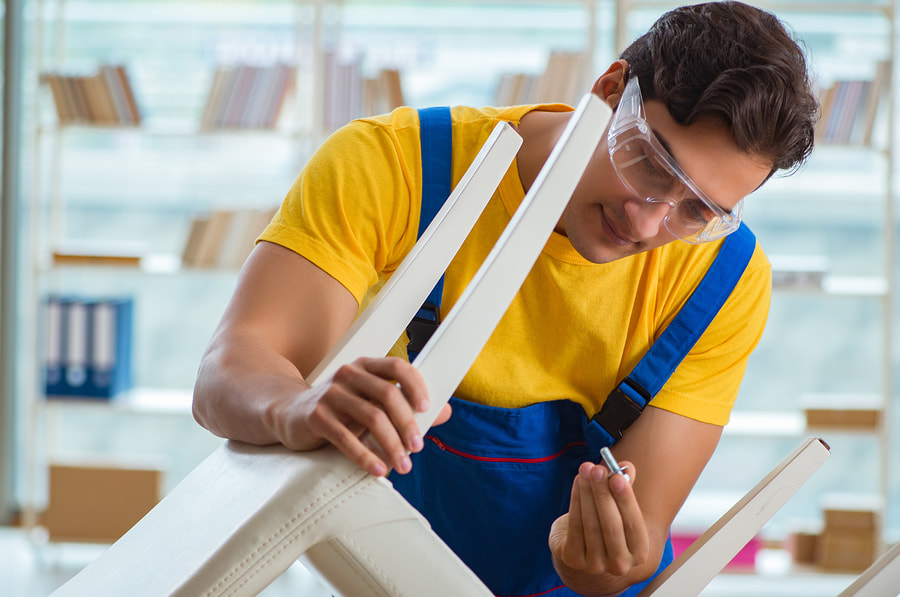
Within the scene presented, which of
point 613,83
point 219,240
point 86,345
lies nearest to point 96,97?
point 219,240

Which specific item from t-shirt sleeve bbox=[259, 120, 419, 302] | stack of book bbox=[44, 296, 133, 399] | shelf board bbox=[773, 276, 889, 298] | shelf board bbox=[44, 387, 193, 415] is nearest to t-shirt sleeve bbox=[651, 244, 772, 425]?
t-shirt sleeve bbox=[259, 120, 419, 302]

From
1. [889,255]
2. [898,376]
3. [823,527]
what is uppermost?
[889,255]

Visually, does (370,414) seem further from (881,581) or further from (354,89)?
(354,89)

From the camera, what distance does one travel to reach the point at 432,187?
1077 millimetres

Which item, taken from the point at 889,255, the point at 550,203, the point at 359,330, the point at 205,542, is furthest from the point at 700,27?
the point at 889,255

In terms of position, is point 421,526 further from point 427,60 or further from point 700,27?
point 427,60

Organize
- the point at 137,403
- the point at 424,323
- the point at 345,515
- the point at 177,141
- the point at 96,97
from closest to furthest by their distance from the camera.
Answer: the point at 345,515 < the point at 424,323 < the point at 96,97 < the point at 137,403 < the point at 177,141

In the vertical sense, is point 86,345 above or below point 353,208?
below

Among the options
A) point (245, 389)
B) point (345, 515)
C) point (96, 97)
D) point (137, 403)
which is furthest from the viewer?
point (137, 403)

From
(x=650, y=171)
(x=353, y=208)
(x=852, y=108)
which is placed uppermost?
(x=650, y=171)

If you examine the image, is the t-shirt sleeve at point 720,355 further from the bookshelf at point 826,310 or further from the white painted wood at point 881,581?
the bookshelf at point 826,310

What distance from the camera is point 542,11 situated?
3.62 metres

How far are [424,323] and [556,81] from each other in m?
2.16

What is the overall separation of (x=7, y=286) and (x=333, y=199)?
2916 mm
